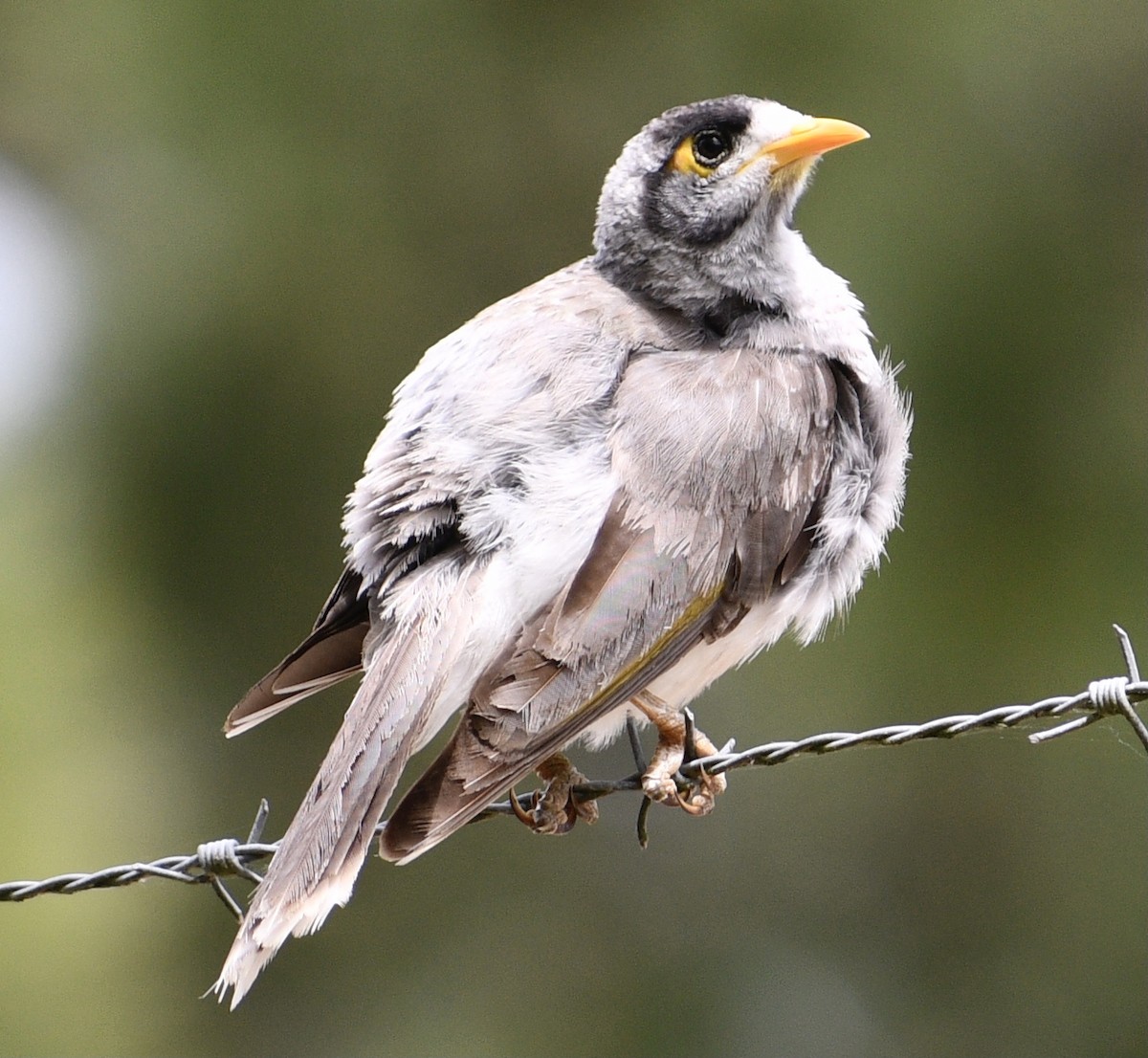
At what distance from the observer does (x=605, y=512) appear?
3.84 m

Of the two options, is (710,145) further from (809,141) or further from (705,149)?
(809,141)

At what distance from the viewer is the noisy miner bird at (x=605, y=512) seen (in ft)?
11.5

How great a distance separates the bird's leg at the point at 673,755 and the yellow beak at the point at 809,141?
5.15 ft

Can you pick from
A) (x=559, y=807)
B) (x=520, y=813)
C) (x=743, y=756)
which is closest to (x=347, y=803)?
(x=520, y=813)

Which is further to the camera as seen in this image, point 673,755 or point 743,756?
point 673,755

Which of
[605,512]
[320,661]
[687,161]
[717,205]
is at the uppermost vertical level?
[687,161]

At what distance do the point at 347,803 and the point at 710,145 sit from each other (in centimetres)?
224

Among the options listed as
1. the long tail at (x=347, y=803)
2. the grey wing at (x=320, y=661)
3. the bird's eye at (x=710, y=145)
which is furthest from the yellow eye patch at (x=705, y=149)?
the long tail at (x=347, y=803)

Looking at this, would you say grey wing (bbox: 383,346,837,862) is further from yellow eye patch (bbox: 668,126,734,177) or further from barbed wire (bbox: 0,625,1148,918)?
yellow eye patch (bbox: 668,126,734,177)

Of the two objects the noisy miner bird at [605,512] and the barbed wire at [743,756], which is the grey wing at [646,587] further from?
the barbed wire at [743,756]

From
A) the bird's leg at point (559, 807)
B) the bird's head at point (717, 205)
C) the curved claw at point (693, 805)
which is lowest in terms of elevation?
the curved claw at point (693, 805)

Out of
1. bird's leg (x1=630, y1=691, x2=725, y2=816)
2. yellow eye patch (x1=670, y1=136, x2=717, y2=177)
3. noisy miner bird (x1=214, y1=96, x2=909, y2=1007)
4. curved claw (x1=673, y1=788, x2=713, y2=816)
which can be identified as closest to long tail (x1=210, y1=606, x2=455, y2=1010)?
noisy miner bird (x1=214, y1=96, x2=909, y2=1007)

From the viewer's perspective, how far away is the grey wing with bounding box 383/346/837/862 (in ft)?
11.3

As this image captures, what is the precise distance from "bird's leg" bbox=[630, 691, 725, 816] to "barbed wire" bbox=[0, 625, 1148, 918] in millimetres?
28
